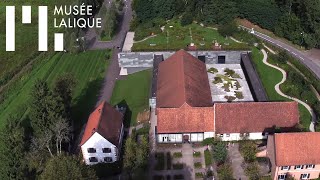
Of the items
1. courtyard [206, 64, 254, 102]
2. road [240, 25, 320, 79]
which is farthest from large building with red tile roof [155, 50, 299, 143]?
road [240, 25, 320, 79]

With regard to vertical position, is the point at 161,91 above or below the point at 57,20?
below

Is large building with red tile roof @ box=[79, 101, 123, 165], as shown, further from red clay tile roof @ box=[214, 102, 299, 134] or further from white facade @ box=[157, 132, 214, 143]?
red clay tile roof @ box=[214, 102, 299, 134]

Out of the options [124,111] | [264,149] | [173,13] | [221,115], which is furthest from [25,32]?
[264,149]

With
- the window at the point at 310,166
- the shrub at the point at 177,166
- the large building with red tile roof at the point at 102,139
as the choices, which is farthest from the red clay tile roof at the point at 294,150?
the large building with red tile roof at the point at 102,139

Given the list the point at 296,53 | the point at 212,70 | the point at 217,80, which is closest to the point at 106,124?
the point at 217,80

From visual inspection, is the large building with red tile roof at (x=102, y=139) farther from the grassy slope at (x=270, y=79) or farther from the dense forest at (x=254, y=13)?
the dense forest at (x=254, y=13)

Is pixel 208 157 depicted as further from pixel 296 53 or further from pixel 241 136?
pixel 296 53
